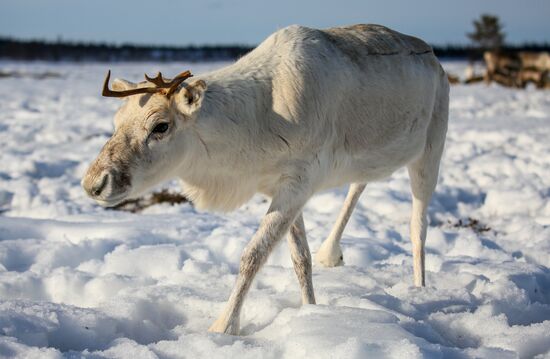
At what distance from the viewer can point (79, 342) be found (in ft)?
9.72

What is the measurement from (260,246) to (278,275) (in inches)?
37.1

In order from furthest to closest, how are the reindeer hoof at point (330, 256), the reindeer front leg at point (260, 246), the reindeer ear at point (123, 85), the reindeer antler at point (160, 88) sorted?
the reindeer hoof at point (330, 256) → the reindeer ear at point (123, 85) → the reindeer front leg at point (260, 246) → the reindeer antler at point (160, 88)

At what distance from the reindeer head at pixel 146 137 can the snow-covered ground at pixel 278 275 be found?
2.18 feet

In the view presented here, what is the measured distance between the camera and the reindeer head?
296cm

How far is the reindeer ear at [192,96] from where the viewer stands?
3074 millimetres

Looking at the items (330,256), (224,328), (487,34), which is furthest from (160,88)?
(487,34)

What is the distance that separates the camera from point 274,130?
3348 mm

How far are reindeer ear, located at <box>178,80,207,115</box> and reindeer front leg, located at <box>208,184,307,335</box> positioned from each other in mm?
637

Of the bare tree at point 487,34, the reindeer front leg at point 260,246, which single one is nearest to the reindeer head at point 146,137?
the reindeer front leg at point 260,246

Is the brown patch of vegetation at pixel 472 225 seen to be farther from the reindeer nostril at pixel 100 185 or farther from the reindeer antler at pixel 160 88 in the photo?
the reindeer nostril at pixel 100 185

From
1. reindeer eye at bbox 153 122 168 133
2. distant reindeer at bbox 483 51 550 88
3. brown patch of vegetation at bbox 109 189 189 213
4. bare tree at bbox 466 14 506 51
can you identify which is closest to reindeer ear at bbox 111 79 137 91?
reindeer eye at bbox 153 122 168 133

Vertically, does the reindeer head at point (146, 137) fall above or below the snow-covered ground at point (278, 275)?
above

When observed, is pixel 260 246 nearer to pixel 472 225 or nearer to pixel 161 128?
pixel 161 128

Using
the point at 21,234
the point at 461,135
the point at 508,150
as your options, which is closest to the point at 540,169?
the point at 508,150
